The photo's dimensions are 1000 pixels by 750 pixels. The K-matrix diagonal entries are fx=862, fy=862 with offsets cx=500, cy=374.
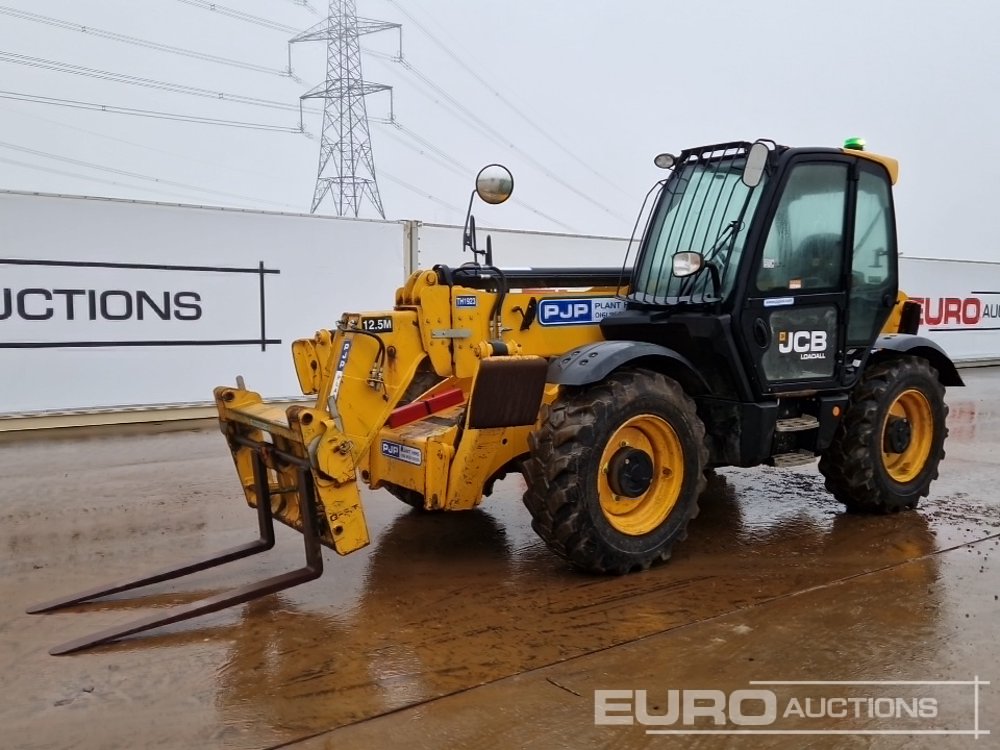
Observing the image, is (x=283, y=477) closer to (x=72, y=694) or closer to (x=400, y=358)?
(x=400, y=358)

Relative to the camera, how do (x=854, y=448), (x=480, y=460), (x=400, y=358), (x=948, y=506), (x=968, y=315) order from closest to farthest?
1. (x=480, y=460)
2. (x=400, y=358)
3. (x=854, y=448)
4. (x=948, y=506)
5. (x=968, y=315)

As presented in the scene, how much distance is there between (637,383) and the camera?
14.7 ft

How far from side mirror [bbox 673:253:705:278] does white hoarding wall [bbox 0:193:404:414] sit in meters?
6.34

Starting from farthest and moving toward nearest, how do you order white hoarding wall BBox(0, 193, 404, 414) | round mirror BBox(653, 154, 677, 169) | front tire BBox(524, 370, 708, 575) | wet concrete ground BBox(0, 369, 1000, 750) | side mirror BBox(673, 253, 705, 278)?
white hoarding wall BBox(0, 193, 404, 414) → round mirror BBox(653, 154, 677, 169) → side mirror BBox(673, 253, 705, 278) → front tire BBox(524, 370, 708, 575) → wet concrete ground BBox(0, 369, 1000, 750)

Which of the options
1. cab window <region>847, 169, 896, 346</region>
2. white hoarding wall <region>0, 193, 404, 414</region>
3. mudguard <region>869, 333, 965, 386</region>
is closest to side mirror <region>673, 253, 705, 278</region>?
cab window <region>847, 169, 896, 346</region>

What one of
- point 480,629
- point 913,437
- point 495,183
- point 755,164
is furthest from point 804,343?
point 480,629

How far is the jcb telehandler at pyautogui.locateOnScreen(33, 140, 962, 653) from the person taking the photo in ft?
14.0

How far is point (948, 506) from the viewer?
19.8 feet

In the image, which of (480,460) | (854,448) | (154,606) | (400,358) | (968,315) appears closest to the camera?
(154,606)

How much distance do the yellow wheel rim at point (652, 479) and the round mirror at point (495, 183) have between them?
4.72 ft

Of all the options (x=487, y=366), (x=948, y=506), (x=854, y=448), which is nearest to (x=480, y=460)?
(x=487, y=366)

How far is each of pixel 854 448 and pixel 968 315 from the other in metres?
13.1

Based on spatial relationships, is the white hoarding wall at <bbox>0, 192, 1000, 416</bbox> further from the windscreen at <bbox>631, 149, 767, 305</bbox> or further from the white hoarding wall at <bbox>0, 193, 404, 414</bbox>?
the windscreen at <bbox>631, 149, 767, 305</bbox>

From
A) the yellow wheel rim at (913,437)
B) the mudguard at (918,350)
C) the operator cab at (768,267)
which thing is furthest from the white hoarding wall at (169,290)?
the yellow wheel rim at (913,437)
